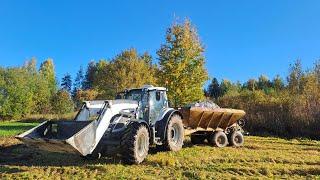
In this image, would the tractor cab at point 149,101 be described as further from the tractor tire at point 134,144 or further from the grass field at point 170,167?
the tractor tire at point 134,144

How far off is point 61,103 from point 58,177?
51.0 metres

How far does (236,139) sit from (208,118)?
246 centimetres

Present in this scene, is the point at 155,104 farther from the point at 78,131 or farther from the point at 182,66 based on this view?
the point at 182,66

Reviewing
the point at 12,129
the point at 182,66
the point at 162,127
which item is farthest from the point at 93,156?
the point at 12,129

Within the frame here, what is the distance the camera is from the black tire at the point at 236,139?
1941 cm

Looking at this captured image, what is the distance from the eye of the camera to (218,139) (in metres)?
19.0

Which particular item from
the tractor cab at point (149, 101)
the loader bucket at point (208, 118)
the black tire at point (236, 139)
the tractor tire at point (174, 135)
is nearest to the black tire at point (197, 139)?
the loader bucket at point (208, 118)

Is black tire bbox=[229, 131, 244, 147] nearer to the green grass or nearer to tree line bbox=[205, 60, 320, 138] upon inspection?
tree line bbox=[205, 60, 320, 138]

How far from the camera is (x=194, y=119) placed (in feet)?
57.0

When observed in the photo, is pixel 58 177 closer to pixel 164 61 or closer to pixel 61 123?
pixel 61 123

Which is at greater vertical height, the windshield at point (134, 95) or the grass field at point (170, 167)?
the windshield at point (134, 95)

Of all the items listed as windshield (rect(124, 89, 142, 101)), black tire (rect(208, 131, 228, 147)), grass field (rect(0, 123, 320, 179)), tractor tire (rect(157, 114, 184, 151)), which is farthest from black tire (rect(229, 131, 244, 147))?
windshield (rect(124, 89, 142, 101))

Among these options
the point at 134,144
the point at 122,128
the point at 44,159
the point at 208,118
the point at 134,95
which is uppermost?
the point at 134,95

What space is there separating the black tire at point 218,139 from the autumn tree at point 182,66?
8930mm
